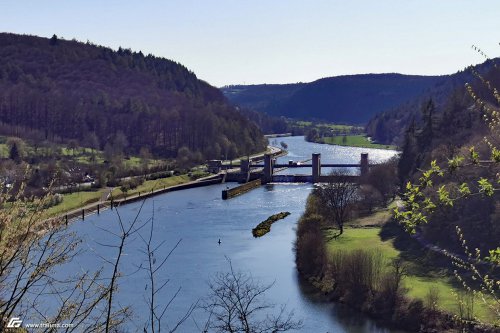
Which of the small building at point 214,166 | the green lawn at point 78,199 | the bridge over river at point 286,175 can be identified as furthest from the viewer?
the small building at point 214,166

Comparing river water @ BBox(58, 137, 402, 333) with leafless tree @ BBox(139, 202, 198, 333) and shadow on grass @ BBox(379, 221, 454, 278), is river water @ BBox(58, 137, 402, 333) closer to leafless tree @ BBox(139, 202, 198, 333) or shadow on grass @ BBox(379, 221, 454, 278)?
leafless tree @ BBox(139, 202, 198, 333)

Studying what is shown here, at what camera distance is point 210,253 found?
29.4 metres

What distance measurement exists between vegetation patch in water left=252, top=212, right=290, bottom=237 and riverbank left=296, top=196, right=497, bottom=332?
3.60 meters

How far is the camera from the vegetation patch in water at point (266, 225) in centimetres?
3426

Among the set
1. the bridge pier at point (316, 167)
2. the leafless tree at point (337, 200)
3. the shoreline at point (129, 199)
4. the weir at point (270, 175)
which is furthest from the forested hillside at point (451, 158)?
the shoreline at point (129, 199)

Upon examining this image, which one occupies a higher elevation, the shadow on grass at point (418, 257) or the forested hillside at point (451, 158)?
the forested hillside at point (451, 158)

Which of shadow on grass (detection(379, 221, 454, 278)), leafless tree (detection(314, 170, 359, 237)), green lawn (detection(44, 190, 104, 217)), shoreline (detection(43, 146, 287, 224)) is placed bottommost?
shoreline (detection(43, 146, 287, 224))

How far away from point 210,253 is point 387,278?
32.7 ft

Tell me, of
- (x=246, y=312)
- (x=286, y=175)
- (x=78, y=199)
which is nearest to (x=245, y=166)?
(x=286, y=175)

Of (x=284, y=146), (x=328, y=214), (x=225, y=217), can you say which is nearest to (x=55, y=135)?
(x=284, y=146)

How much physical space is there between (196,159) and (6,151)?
21.3 m

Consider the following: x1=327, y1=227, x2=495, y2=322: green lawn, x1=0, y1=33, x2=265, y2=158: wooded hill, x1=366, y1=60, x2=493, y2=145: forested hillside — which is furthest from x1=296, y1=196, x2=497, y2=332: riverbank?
x1=366, y1=60, x2=493, y2=145: forested hillside

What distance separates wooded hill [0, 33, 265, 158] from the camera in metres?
85.0
